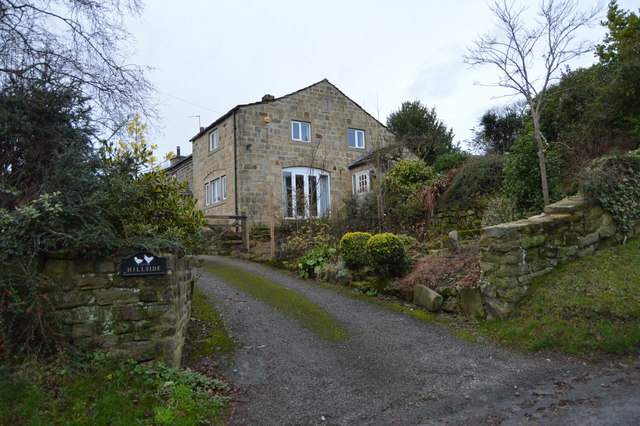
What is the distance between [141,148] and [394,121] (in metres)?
23.6

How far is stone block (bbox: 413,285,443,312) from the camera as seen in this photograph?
746cm

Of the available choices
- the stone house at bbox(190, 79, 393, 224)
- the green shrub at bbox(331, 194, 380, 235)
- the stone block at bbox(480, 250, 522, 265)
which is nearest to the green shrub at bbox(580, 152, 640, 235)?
the stone block at bbox(480, 250, 522, 265)

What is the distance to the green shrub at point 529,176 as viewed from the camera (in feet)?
28.2

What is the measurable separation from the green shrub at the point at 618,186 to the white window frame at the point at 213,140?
1603 centimetres

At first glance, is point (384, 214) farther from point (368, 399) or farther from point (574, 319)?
point (368, 399)

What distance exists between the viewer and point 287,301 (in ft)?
27.6

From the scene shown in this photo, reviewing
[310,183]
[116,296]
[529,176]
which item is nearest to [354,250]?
[529,176]

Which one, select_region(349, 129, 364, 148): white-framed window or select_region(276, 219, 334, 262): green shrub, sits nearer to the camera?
select_region(276, 219, 334, 262): green shrub

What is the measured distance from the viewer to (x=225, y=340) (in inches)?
245

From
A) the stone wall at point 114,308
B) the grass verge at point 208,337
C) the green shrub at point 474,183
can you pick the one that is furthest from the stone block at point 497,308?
the green shrub at point 474,183

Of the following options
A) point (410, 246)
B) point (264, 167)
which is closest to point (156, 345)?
point (410, 246)

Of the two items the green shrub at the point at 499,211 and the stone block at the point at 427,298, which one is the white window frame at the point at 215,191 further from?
the stone block at the point at 427,298

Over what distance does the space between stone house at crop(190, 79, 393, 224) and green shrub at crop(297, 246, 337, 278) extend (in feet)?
16.6

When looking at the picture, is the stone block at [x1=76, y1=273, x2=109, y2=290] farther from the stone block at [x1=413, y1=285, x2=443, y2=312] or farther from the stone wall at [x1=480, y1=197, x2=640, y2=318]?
the stone wall at [x1=480, y1=197, x2=640, y2=318]
